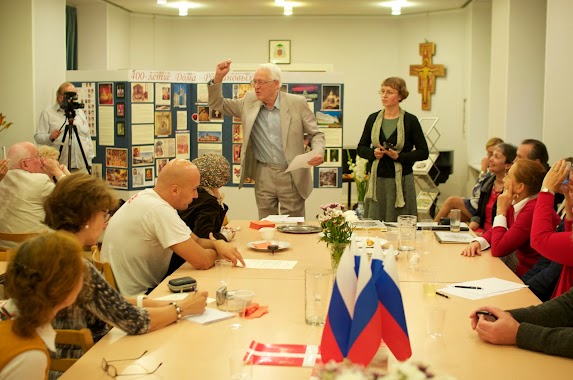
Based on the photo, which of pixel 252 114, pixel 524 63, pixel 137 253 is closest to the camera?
pixel 137 253

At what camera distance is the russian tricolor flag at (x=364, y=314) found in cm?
201

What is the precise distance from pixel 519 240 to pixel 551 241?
0.49 metres

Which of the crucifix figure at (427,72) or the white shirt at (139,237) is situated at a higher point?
the crucifix figure at (427,72)

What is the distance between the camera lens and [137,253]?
10.9 feet

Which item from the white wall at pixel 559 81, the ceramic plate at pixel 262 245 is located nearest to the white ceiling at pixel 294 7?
the white wall at pixel 559 81

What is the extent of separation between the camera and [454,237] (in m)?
4.18

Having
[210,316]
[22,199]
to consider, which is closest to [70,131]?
[22,199]

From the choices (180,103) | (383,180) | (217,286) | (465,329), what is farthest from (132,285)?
(180,103)

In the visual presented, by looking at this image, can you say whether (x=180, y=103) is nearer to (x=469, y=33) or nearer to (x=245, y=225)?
(x=245, y=225)

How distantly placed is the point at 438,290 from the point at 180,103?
5.70 m

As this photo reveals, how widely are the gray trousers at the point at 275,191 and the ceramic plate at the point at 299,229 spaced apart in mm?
998

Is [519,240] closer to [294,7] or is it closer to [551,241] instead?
[551,241]

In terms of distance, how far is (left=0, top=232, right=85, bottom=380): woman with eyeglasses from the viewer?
1.84 metres

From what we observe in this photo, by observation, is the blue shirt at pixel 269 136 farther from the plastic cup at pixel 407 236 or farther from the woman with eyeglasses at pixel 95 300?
the woman with eyeglasses at pixel 95 300
